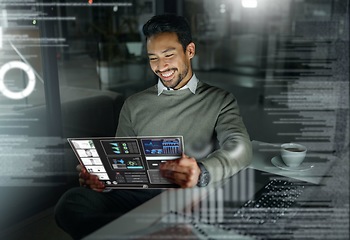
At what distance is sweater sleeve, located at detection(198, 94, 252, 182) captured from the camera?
0.88 metres

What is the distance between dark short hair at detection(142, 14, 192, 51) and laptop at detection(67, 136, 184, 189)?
1.42 ft

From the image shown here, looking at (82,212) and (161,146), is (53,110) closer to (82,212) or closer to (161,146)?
(82,212)

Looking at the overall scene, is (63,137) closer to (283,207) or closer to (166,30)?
(166,30)

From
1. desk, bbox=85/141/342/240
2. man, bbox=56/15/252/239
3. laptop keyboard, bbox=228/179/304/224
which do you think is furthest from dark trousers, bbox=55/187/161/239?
laptop keyboard, bbox=228/179/304/224

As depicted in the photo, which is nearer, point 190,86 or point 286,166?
point 286,166

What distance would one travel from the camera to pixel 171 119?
115 centimetres

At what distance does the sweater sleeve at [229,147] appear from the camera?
879 mm

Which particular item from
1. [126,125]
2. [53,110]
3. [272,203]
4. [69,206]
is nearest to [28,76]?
[53,110]

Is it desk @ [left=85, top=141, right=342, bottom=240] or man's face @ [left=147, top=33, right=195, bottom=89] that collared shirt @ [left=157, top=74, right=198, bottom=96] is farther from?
desk @ [left=85, top=141, right=342, bottom=240]

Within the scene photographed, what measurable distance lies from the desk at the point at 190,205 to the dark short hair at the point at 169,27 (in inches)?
16.9

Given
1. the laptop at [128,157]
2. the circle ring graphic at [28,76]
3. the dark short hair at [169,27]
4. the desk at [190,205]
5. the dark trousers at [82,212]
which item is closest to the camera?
the desk at [190,205]

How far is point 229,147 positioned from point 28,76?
1.13m

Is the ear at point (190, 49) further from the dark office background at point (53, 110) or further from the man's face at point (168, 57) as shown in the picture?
the dark office background at point (53, 110)

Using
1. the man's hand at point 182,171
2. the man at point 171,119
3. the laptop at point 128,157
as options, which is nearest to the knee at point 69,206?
the man at point 171,119
